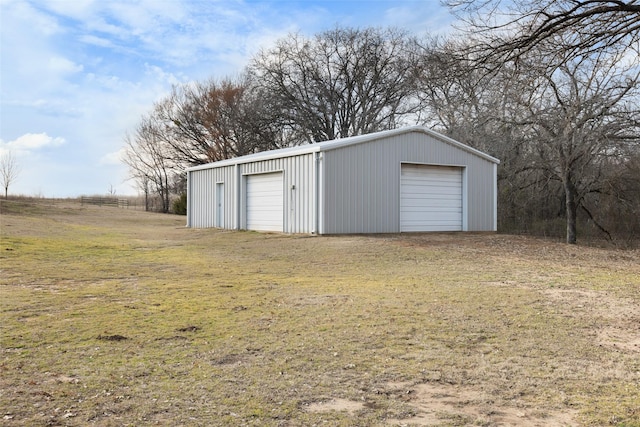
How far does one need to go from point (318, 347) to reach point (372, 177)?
12.9 m

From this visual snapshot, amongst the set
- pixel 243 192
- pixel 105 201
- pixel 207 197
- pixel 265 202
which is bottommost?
pixel 265 202

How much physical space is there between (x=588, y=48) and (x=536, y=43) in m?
1.10

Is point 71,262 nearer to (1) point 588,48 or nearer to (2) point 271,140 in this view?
(1) point 588,48

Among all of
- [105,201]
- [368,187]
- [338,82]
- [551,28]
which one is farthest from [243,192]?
[105,201]

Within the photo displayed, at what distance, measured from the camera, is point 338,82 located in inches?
1555

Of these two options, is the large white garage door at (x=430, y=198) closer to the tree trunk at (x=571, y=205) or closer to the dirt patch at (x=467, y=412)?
the tree trunk at (x=571, y=205)

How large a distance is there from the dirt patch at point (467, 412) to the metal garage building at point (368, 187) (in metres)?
12.9

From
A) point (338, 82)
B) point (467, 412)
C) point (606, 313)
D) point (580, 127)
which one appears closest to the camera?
point (467, 412)

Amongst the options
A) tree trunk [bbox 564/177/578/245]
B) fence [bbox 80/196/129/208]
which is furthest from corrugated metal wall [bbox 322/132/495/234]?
fence [bbox 80/196/129/208]

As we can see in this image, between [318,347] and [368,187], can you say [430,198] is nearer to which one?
[368,187]

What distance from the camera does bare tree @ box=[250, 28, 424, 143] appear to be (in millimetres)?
38438

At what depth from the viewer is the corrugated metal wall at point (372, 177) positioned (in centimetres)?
1689

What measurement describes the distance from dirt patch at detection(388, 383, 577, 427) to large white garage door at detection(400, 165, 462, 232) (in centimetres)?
1456

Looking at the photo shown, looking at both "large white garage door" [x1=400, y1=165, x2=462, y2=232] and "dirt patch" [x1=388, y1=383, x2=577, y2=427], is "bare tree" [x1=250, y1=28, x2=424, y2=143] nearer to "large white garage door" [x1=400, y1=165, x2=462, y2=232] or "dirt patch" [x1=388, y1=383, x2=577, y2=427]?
"large white garage door" [x1=400, y1=165, x2=462, y2=232]
